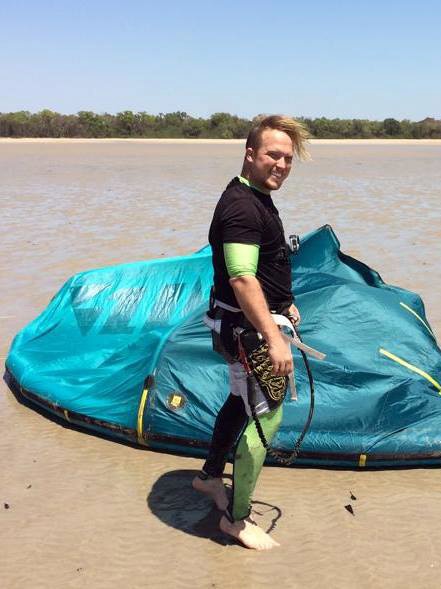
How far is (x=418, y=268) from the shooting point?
9031mm

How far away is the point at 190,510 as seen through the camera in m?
3.63

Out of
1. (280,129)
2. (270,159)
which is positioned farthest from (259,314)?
(280,129)

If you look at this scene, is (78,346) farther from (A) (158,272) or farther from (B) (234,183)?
(B) (234,183)

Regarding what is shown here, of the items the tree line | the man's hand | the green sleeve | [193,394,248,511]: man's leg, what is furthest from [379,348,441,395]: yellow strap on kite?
the tree line

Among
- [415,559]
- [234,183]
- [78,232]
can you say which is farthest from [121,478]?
[78,232]

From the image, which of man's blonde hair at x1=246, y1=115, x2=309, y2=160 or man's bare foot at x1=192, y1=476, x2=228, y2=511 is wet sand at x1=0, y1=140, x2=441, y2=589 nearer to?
man's bare foot at x1=192, y1=476, x2=228, y2=511

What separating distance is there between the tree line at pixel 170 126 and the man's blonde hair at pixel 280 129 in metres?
51.3

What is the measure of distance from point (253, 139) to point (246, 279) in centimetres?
63

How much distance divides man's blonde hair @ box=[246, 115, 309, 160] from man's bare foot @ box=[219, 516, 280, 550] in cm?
169

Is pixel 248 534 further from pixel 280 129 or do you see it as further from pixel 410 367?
A: pixel 280 129

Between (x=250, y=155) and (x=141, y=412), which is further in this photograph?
(x=141, y=412)

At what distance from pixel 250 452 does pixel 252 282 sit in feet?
2.63

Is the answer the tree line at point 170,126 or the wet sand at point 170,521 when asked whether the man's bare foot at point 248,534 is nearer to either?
the wet sand at point 170,521

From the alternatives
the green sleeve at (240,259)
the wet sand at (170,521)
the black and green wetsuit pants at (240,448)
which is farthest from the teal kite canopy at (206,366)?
the green sleeve at (240,259)
